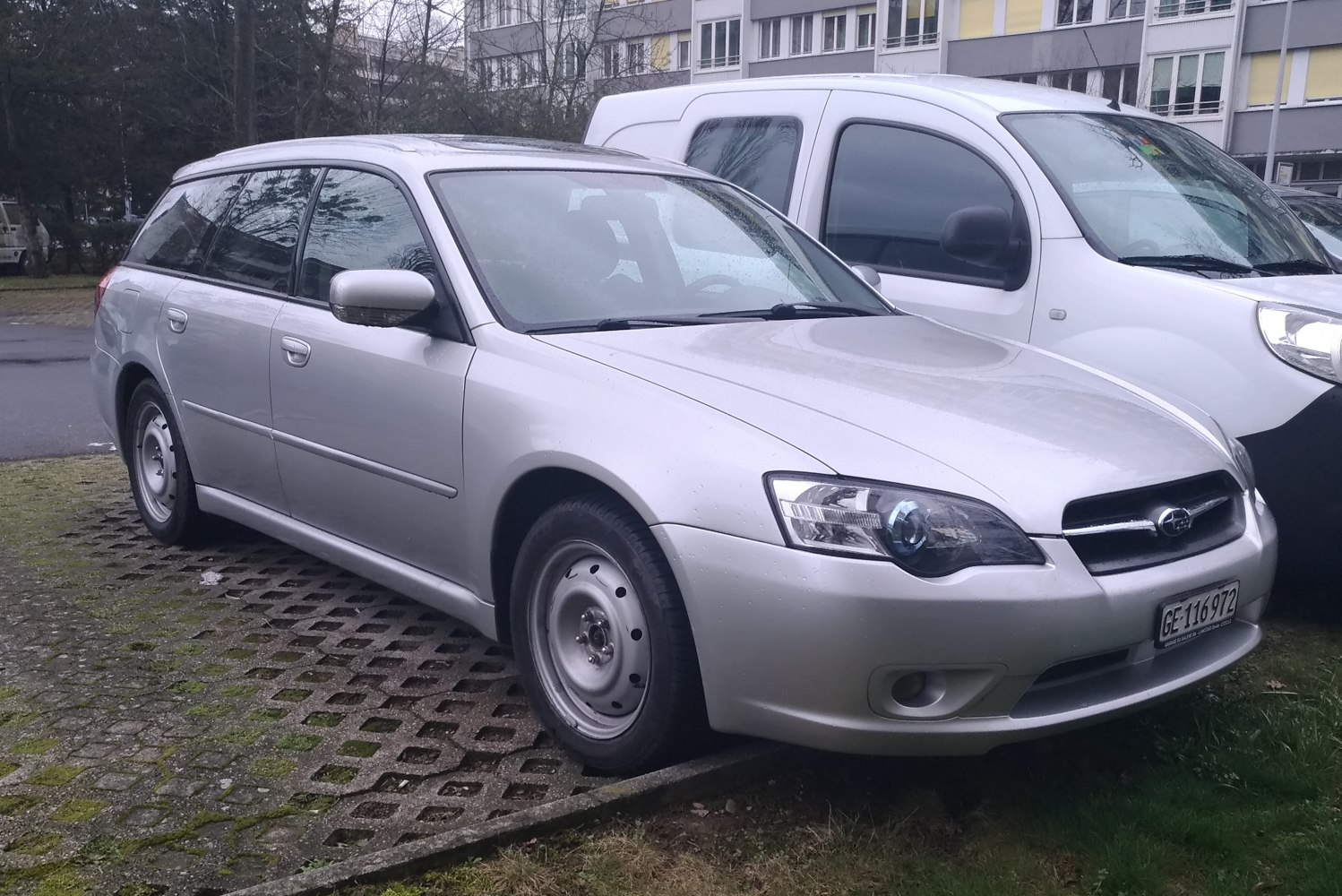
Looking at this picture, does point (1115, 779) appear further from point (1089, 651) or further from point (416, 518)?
point (416, 518)

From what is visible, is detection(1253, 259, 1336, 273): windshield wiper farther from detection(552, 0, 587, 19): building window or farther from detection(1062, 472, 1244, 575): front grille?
detection(552, 0, 587, 19): building window

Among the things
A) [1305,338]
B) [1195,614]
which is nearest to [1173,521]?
[1195,614]

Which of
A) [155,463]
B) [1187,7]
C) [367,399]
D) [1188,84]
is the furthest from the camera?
[1188,84]

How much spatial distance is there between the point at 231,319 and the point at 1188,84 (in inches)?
1698

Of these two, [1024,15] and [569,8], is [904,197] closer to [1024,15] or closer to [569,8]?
[569,8]

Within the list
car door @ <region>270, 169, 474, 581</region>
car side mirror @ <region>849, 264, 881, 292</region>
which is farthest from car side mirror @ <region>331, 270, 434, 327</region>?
car side mirror @ <region>849, 264, 881, 292</region>

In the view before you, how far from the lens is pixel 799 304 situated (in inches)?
164

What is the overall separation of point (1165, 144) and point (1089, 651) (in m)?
3.50

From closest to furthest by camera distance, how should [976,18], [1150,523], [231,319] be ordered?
[1150,523]
[231,319]
[976,18]

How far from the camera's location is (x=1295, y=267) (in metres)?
4.98

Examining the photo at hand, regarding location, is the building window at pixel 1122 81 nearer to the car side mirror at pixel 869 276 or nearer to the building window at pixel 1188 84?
the building window at pixel 1188 84

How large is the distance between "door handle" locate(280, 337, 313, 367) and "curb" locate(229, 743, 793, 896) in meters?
1.90

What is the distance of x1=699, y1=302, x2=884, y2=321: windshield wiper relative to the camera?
3.99m

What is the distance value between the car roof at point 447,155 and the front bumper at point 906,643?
73.8 inches
